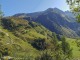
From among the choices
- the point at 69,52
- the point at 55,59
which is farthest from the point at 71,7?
the point at 69,52

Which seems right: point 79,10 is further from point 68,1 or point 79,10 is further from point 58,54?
point 58,54

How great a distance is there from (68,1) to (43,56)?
71.2 metres

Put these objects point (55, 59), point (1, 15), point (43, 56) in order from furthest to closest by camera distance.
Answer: point (55, 59), point (43, 56), point (1, 15)

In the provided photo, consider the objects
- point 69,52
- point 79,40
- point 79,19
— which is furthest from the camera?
point 69,52

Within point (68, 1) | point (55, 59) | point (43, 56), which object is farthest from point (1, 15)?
point (55, 59)

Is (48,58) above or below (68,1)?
below

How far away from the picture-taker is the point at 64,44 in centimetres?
18050

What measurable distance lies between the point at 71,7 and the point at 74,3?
1.68 ft

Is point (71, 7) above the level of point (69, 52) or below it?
above

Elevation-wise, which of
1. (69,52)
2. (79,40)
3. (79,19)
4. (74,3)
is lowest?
(69,52)

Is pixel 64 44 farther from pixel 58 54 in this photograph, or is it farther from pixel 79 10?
pixel 79 10

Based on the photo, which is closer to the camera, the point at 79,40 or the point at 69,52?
the point at 79,40

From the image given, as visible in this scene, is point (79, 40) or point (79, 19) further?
point (79, 40)

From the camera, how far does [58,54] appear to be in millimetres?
104500
